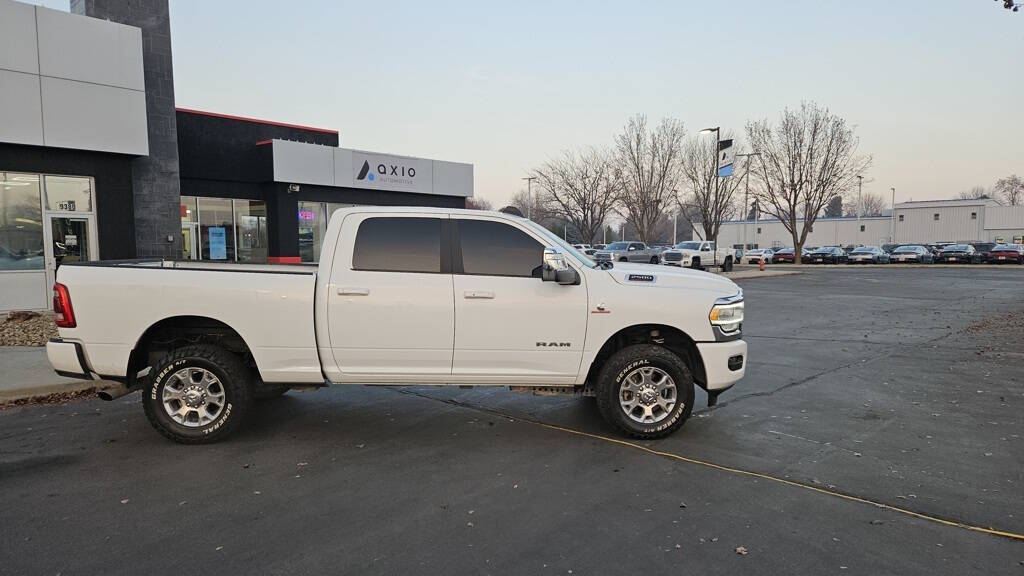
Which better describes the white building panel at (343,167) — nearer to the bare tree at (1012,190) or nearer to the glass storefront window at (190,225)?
the glass storefront window at (190,225)

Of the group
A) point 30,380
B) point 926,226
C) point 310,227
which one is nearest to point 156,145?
point 310,227

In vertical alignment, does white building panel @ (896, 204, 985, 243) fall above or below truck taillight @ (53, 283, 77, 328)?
above

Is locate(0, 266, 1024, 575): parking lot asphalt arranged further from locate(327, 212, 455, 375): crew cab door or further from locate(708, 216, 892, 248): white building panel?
locate(708, 216, 892, 248): white building panel

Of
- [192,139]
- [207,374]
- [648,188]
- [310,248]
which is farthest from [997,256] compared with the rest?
[207,374]

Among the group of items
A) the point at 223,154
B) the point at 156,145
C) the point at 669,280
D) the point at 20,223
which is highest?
the point at 223,154

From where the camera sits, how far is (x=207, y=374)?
559 centimetres

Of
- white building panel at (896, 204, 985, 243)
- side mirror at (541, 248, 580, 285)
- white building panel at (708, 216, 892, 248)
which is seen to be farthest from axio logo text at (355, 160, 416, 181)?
white building panel at (896, 204, 985, 243)

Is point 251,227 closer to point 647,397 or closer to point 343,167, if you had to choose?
point 343,167

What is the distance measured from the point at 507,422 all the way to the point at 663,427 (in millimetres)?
1546

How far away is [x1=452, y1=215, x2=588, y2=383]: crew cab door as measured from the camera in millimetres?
5539

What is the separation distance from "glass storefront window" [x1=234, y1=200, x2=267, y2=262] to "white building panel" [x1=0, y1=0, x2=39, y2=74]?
938 cm

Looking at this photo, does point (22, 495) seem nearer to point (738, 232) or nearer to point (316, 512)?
point (316, 512)

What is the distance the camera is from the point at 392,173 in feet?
85.5

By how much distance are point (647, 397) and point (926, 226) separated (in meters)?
93.9
